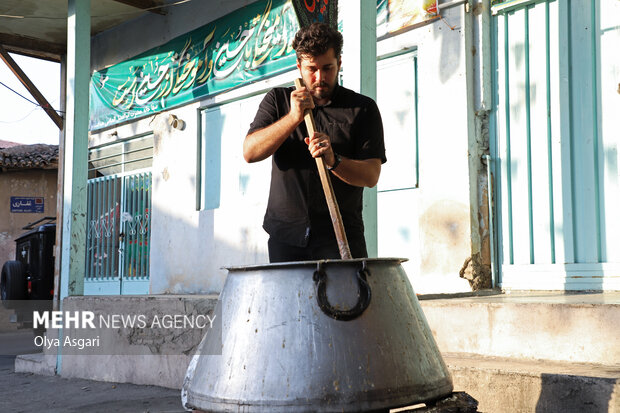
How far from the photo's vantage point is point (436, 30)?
16.4 feet

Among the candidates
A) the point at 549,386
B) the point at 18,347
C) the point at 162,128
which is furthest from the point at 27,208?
the point at 549,386

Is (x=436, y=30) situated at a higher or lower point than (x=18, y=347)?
higher

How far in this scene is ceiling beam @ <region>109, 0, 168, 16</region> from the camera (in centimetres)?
761

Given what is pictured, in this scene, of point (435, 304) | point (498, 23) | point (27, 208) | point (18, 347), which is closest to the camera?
point (435, 304)

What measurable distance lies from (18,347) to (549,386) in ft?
25.5

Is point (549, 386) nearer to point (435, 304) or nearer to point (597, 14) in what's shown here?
point (435, 304)

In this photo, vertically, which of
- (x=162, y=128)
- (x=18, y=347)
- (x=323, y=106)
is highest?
(x=162, y=128)

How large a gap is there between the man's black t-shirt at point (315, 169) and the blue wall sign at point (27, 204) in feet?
38.4

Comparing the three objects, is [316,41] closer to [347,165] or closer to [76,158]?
[347,165]

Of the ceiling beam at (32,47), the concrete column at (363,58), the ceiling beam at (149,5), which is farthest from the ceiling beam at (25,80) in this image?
the concrete column at (363,58)

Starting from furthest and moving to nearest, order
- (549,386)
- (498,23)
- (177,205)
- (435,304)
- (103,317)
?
(177,205) < (103,317) < (498,23) < (435,304) < (549,386)

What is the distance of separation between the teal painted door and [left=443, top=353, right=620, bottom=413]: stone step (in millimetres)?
1614

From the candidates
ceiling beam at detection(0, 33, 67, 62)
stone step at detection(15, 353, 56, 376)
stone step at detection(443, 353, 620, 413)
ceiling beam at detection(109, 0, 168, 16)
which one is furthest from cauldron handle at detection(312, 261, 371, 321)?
ceiling beam at detection(0, 33, 67, 62)

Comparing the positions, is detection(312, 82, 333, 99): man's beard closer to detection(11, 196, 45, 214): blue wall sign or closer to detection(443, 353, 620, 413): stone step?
detection(443, 353, 620, 413): stone step
